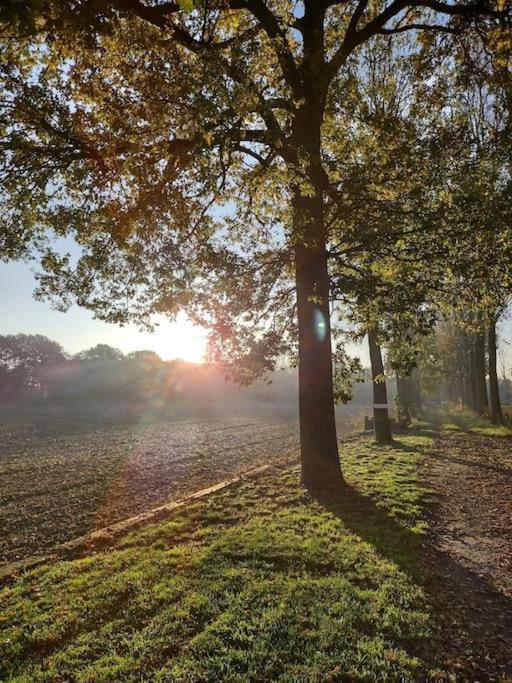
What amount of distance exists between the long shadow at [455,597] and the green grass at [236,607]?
2.4 inches

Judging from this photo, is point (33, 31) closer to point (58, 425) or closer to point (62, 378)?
point (58, 425)

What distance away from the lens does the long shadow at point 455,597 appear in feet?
14.5

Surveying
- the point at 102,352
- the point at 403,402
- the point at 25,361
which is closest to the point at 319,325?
the point at 403,402

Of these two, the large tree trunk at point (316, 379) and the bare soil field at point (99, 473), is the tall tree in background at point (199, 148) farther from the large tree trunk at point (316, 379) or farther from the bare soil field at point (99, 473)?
the bare soil field at point (99, 473)

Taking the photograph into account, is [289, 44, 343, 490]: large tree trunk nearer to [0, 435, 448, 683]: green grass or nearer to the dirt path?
[0, 435, 448, 683]: green grass

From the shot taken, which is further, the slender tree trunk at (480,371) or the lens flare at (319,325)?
the slender tree trunk at (480,371)

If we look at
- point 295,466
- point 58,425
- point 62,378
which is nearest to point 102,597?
point 295,466

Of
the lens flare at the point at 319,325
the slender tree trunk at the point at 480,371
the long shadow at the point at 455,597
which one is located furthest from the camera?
the slender tree trunk at the point at 480,371

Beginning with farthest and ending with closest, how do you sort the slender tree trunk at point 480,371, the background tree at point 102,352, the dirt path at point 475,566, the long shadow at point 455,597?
the background tree at point 102,352 < the slender tree trunk at point 480,371 < the dirt path at point 475,566 < the long shadow at point 455,597

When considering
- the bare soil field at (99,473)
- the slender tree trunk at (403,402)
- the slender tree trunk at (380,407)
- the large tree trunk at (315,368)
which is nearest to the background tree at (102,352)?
the bare soil field at (99,473)

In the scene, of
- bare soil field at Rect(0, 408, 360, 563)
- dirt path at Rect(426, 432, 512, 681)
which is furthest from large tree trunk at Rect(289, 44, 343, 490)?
bare soil field at Rect(0, 408, 360, 563)

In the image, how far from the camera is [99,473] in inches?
674

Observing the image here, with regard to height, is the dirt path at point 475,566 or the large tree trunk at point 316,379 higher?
the large tree trunk at point 316,379

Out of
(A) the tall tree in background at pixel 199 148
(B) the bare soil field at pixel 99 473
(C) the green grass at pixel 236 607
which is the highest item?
(A) the tall tree in background at pixel 199 148
